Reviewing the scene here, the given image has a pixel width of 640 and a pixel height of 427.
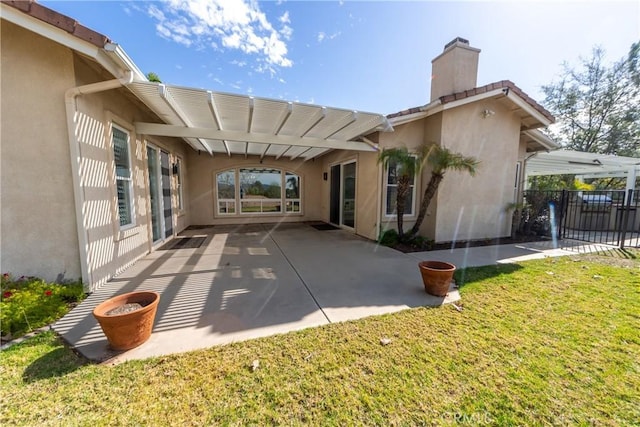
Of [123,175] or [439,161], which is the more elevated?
[439,161]

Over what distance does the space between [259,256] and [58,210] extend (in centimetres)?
349

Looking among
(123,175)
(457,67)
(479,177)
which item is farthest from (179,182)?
(479,177)

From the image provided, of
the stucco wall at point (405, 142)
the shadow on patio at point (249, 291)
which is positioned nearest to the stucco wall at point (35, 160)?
the shadow on patio at point (249, 291)

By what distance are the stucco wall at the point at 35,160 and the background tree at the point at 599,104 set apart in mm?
28293

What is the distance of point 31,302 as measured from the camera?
2828 millimetres

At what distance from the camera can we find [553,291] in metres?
3.90

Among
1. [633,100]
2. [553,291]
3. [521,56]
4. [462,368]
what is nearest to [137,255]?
[462,368]

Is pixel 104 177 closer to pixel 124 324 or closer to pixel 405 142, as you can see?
pixel 124 324

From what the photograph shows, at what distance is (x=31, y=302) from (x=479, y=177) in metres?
9.96

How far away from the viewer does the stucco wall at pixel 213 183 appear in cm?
1021

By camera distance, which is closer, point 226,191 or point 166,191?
point 166,191

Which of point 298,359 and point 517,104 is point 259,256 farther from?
point 517,104

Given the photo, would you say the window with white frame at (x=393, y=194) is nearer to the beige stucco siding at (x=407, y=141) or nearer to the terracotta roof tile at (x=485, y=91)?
the beige stucco siding at (x=407, y=141)

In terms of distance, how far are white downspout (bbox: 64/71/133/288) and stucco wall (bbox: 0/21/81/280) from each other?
0.27ft
